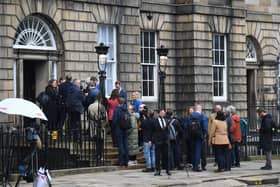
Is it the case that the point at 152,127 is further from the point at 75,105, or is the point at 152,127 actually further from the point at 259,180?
the point at 259,180

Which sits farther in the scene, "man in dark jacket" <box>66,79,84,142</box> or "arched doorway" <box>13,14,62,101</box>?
"arched doorway" <box>13,14,62,101</box>

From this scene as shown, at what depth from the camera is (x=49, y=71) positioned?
31.4 meters

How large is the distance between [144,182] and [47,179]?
508cm

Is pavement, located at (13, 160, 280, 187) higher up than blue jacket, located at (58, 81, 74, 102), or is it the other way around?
blue jacket, located at (58, 81, 74, 102)

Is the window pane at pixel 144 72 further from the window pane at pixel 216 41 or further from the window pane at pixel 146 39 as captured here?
the window pane at pixel 216 41

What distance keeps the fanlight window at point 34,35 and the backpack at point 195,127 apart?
667 cm

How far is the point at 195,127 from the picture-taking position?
27.0 m

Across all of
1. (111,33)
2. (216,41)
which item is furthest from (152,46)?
(216,41)

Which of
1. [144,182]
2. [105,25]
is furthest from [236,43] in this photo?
[144,182]

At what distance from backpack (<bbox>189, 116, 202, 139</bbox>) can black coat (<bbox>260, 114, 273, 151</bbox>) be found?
7.35 ft

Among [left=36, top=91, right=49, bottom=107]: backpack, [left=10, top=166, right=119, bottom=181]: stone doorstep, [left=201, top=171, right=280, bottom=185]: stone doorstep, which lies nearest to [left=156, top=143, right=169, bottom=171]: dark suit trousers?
[left=201, top=171, right=280, bottom=185]: stone doorstep

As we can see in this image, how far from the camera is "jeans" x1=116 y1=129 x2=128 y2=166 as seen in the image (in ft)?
87.8

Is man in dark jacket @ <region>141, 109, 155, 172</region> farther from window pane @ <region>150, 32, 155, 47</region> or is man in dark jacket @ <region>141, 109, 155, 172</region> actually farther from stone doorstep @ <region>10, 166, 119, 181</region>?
window pane @ <region>150, 32, 155, 47</region>

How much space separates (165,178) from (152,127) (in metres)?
1.75
